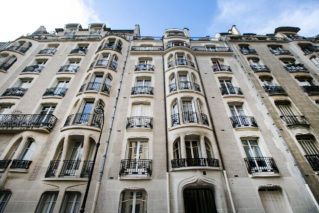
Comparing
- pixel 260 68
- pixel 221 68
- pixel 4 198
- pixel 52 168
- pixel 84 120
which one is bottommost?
pixel 4 198

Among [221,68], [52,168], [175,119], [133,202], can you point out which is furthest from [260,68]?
[52,168]

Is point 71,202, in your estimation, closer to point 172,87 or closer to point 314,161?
point 172,87

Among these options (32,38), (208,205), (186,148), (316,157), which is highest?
(32,38)

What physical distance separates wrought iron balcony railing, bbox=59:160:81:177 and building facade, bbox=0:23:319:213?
66 millimetres

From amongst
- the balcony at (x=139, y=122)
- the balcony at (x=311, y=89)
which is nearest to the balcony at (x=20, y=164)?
the balcony at (x=139, y=122)

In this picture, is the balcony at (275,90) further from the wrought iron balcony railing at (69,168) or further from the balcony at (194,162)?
the wrought iron balcony railing at (69,168)

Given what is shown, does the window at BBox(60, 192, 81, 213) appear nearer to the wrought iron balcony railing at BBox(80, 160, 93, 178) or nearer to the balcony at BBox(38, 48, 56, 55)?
the wrought iron balcony railing at BBox(80, 160, 93, 178)

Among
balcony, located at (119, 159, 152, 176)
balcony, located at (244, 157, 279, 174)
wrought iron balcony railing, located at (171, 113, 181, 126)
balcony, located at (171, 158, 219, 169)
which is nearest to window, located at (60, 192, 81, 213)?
balcony, located at (119, 159, 152, 176)

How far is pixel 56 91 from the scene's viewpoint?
1308 centimetres

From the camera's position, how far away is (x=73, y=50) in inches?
669

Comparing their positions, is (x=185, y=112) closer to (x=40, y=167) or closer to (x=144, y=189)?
(x=144, y=189)

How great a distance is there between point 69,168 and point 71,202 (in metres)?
1.93

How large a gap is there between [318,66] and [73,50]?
28585 millimetres

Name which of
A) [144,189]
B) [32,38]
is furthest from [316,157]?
[32,38]
